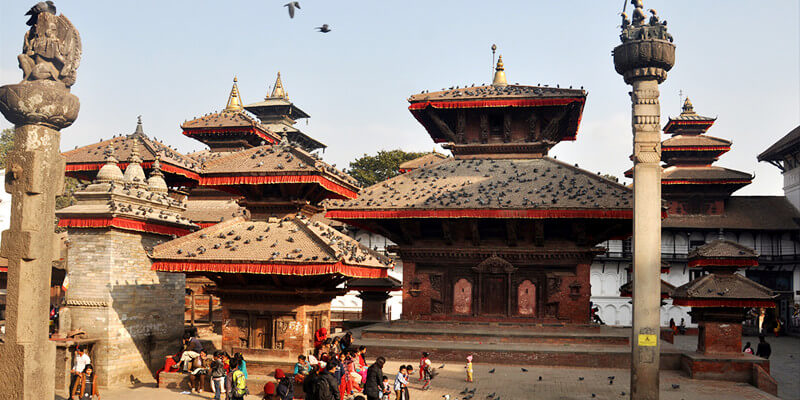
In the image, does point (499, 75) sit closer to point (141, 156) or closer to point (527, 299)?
point (527, 299)

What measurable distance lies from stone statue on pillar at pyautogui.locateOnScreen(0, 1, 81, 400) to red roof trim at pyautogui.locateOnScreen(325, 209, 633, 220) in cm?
1134

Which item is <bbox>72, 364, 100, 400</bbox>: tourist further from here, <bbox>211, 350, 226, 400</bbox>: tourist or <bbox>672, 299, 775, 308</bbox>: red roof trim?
<bbox>672, 299, 775, 308</bbox>: red roof trim

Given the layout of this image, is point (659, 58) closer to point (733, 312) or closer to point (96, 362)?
point (733, 312)

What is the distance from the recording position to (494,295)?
20.9 m

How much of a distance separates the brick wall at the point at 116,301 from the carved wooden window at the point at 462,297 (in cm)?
943

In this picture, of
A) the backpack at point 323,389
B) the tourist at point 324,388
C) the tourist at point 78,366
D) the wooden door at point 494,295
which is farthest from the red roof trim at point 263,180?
the wooden door at point 494,295

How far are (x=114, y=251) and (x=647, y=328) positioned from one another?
1406 centimetres

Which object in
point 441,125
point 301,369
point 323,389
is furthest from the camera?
point 441,125

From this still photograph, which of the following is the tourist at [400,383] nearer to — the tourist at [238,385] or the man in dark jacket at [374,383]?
the man in dark jacket at [374,383]

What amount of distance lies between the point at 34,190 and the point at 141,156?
17.9 metres

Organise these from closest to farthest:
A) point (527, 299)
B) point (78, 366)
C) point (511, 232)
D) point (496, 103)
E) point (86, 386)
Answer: point (86, 386) < point (78, 366) < point (511, 232) < point (527, 299) < point (496, 103)

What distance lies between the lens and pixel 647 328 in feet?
43.1

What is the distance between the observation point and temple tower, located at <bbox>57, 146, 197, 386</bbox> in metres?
17.4

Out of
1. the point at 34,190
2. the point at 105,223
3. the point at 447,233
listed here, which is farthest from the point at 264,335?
the point at 34,190
